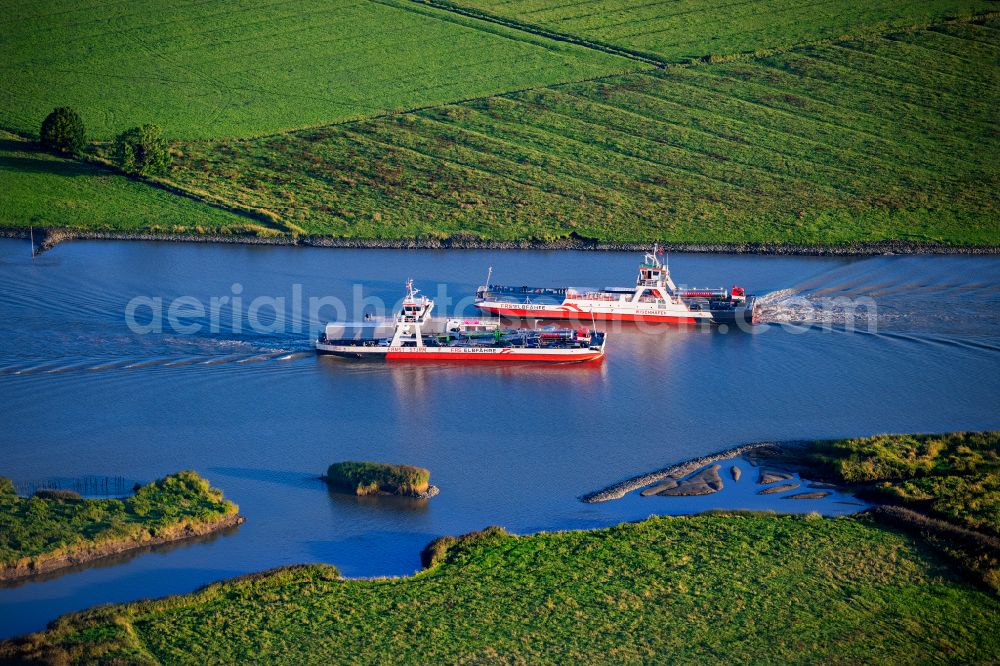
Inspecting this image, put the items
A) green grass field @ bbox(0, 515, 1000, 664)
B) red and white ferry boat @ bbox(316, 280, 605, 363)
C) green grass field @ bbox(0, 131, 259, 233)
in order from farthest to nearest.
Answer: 1. green grass field @ bbox(0, 131, 259, 233)
2. red and white ferry boat @ bbox(316, 280, 605, 363)
3. green grass field @ bbox(0, 515, 1000, 664)

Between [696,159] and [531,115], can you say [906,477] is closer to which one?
[696,159]

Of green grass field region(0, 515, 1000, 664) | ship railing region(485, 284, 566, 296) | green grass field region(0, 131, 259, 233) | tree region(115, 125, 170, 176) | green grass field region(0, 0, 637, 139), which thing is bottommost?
green grass field region(0, 515, 1000, 664)

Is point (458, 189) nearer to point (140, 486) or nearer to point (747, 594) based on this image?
point (140, 486)

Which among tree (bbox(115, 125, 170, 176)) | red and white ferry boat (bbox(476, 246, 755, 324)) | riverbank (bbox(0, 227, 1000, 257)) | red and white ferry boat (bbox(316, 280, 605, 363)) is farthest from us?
tree (bbox(115, 125, 170, 176))

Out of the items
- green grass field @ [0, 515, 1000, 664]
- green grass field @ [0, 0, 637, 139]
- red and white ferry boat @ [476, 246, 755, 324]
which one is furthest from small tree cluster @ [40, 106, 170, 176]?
green grass field @ [0, 515, 1000, 664]

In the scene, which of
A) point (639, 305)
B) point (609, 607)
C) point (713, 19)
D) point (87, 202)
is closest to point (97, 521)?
point (609, 607)

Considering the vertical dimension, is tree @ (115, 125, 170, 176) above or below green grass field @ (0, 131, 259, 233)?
above

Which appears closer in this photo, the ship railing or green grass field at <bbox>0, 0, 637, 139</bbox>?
the ship railing

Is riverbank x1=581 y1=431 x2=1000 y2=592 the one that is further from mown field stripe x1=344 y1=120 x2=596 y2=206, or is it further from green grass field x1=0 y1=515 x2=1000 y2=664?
mown field stripe x1=344 y1=120 x2=596 y2=206

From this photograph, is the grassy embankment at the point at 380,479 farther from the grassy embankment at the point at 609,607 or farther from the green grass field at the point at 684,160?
the green grass field at the point at 684,160
